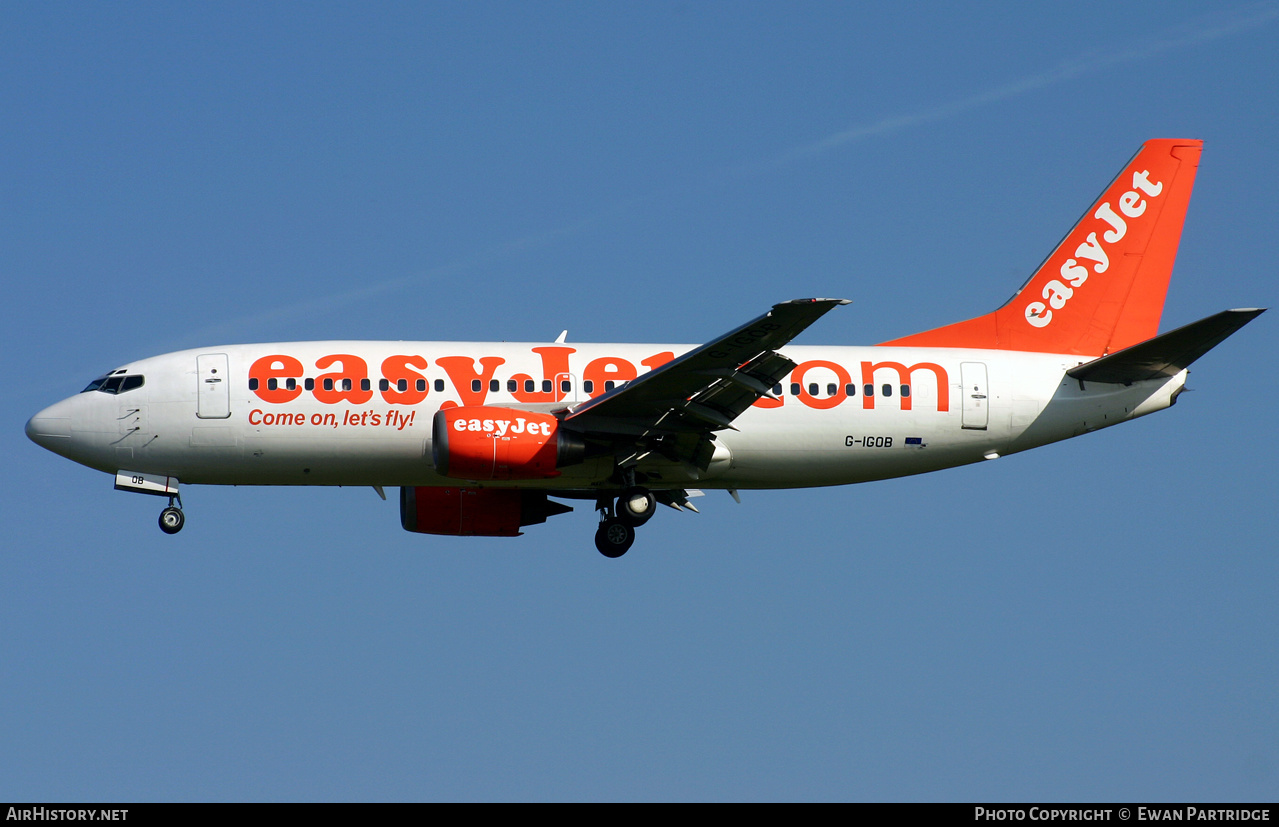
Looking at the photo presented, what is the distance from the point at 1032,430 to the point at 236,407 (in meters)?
18.0

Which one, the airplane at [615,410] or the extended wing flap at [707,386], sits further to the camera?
the airplane at [615,410]

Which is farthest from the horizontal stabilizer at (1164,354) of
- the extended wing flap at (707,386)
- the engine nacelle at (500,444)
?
the engine nacelle at (500,444)

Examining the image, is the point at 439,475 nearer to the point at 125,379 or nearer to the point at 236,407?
the point at 236,407

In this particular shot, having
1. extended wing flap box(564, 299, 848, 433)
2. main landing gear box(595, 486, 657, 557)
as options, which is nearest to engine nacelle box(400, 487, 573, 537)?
main landing gear box(595, 486, 657, 557)

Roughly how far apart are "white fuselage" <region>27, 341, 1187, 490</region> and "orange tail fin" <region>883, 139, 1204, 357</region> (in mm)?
1180

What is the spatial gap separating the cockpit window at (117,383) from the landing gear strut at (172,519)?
2.61 meters

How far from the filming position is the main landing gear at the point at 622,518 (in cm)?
3466

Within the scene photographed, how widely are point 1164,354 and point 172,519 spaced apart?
73.2ft

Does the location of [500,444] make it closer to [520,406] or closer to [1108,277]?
[520,406]

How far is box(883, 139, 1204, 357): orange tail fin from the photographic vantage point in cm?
3794

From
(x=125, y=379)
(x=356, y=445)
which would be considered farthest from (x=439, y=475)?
(x=125, y=379)

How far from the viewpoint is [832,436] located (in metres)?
35.2

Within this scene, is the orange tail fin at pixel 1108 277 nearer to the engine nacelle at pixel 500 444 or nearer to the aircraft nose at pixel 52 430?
the engine nacelle at pixel 500 444
